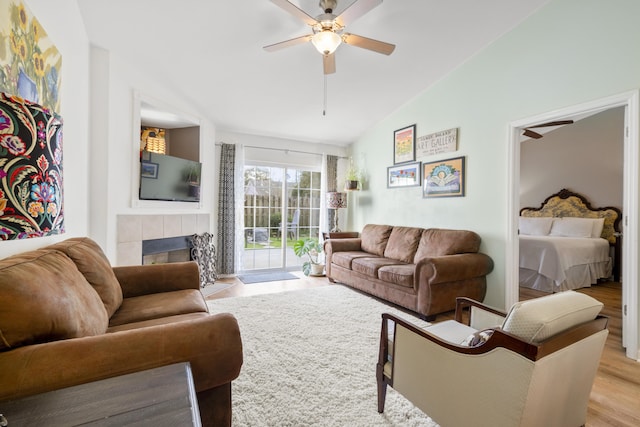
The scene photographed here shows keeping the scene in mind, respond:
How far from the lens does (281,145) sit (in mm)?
5375

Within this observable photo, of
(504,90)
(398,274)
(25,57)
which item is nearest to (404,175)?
(504,90)

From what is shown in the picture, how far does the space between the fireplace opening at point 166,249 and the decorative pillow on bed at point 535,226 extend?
5796 mm

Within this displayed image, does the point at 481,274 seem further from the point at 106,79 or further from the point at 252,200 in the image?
the point at 106,79

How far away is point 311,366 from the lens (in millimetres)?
2084

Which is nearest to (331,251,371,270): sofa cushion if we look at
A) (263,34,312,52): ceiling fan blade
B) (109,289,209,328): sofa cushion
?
(109,289,209,328): sofa cushion

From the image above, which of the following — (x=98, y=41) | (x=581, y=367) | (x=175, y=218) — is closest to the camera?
(x=581, y=367)

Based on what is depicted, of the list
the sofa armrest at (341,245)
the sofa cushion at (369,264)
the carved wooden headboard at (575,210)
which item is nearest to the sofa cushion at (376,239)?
the sofa armrest at (341,245)

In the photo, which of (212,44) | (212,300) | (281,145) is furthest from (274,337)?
(281,145)

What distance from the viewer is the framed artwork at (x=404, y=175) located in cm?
429

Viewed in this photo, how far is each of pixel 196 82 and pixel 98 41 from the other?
Answer: 95 cm

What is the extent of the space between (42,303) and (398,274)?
294 centimetres

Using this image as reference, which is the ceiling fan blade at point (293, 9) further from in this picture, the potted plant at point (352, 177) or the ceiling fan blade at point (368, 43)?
the potted plant at point (352, 177)

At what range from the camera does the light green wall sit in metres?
2.41

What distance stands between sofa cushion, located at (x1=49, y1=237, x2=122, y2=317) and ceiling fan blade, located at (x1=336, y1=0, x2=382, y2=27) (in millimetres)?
2352
